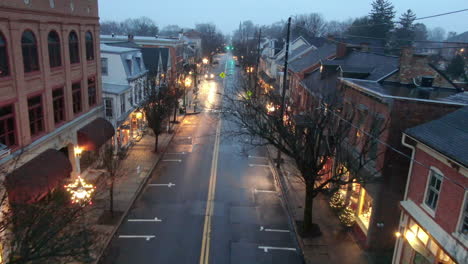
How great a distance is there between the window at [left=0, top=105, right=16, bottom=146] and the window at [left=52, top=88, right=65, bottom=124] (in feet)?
12.0

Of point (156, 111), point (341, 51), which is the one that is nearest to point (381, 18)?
point (341, 51)

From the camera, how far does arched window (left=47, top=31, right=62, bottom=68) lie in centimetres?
1815

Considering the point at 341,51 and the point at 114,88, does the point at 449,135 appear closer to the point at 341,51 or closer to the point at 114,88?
the point at 341,51

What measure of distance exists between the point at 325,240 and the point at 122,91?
18.4 metres

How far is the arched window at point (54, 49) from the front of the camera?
18.1m

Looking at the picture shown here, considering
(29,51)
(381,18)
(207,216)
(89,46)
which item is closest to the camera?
(29,51)

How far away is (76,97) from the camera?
21.6 metres

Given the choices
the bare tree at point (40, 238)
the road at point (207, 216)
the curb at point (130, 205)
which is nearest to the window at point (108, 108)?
the curb at point (130, 205)

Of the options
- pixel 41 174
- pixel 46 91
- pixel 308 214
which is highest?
pixel 46 91

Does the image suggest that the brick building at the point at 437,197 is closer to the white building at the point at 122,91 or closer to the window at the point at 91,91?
the window at the point at 91,91

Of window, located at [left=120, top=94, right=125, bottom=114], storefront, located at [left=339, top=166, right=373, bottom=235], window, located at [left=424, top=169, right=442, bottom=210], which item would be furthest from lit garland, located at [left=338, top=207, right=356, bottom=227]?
window, located at [left=120, top=94, right=125, bottom=114]

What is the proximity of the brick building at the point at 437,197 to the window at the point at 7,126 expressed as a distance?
1498cm

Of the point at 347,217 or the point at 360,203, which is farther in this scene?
the point at 347,217

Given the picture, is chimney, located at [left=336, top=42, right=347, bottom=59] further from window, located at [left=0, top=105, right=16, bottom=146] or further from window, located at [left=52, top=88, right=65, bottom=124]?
window, located at [left=0, top=105, right=16, bottom=146]
